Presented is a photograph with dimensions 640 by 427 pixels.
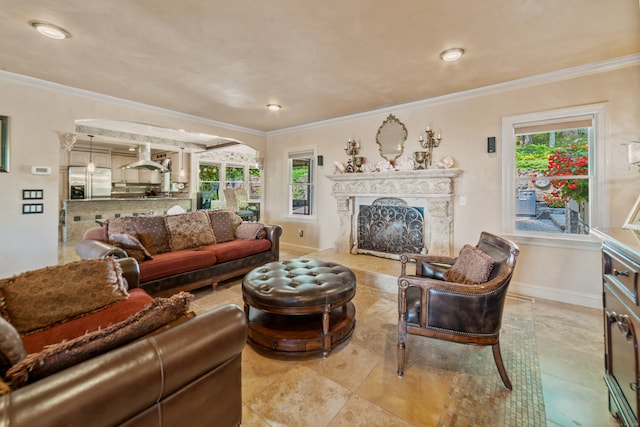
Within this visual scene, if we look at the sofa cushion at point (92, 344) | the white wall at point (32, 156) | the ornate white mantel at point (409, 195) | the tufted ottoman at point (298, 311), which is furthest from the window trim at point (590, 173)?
the white wall at point (32, 156)

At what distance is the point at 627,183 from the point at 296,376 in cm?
368

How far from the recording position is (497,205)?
347 centimetres

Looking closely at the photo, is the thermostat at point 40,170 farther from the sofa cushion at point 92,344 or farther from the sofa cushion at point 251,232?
the sofa cushion at point 92,344

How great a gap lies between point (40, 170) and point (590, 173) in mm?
6490

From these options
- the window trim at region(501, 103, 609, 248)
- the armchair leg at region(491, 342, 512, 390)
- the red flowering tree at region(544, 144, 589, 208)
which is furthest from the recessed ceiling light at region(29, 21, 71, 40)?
the red flowering tree at region(544, 144, 589, 208)

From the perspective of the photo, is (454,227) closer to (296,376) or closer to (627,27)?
(627,27)

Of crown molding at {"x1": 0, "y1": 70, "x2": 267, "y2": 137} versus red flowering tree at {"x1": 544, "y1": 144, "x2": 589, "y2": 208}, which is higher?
crown molding at {"x1": 0, "y1": 70, "x2": 267, "y2": 137}

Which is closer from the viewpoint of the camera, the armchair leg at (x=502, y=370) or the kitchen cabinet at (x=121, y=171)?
the armchair leg at (x=502, y=370)

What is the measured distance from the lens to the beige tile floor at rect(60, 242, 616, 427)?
154cm

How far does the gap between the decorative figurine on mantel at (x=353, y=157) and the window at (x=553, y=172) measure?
200 cm

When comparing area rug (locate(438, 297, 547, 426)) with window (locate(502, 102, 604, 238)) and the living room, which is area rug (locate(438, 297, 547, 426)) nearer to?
the living room

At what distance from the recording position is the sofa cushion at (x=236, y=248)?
3623mm

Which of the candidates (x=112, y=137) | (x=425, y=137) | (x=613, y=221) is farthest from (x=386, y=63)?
(x=112, y=137)

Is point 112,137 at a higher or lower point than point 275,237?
higher
